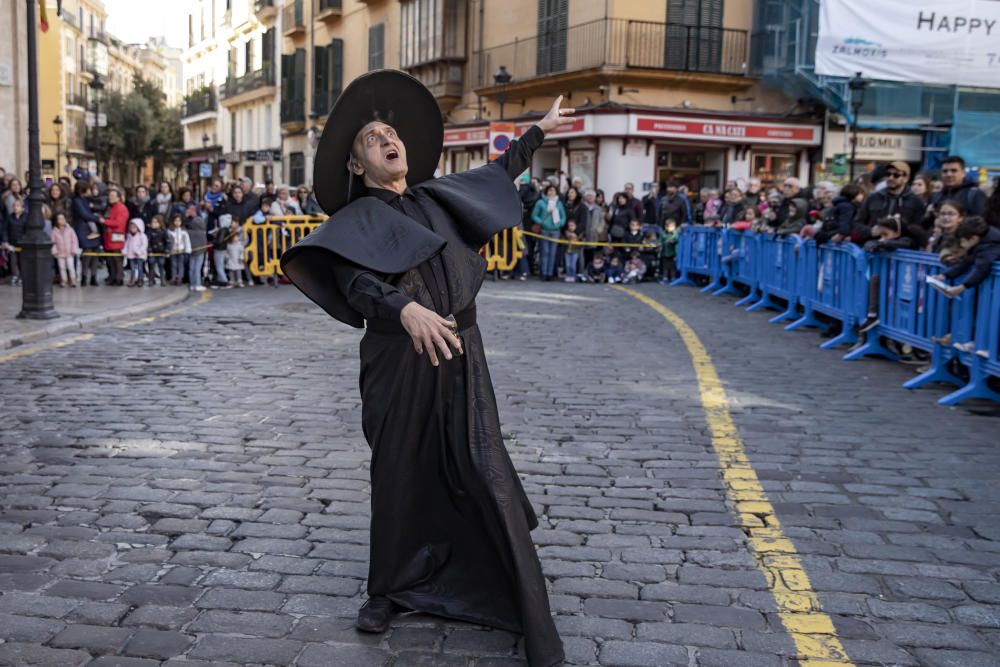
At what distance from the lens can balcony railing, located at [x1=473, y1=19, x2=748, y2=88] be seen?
28500 millimetres

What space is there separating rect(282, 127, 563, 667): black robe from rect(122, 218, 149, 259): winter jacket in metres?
15.7

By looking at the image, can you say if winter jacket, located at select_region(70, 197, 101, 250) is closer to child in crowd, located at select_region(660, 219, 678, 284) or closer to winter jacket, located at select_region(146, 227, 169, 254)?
winter jacket, located at select_region(146, 227, 169, 254)

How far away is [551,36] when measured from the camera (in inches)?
1209

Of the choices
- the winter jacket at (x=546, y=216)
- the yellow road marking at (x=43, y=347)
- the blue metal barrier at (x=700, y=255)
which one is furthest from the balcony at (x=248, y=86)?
the yellow road marking at (x=43, y=347)

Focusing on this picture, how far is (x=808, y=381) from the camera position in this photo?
31.4 ft

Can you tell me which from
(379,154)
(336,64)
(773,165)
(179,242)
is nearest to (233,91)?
(336,64)

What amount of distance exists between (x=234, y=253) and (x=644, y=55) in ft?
45.2

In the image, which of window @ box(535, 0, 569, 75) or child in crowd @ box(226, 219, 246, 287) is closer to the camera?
child in crowd @ box(226, 219, 246, 287)

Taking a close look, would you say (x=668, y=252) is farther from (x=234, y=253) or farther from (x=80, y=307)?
(x=80, y=307)

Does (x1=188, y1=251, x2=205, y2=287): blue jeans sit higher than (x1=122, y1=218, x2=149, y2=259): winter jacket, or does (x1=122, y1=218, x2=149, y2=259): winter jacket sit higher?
(x1=122, y1=218, x2=149, y2=259): winter jacket

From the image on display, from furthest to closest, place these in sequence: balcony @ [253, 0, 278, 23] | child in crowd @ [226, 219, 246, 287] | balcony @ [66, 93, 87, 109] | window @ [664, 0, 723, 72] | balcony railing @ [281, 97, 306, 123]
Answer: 1. balcony @ [66, 93, 87, 109]
2. balcony @ [253, 0, 278, 23]
3. balcony railing @ [281, 97, 306, 123]
4. window @ [664, 0, 723, 72]
5. child in crowd @ [226, 219, 246, 287]

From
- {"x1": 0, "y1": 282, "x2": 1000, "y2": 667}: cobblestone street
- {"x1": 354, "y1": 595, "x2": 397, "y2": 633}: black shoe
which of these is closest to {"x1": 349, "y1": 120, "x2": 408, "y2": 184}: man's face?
{"x1": 354, "y1": 595, "x2": 397, "y2": 633}: black shoe

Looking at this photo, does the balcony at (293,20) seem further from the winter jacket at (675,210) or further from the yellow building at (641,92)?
the winter jacket at (675,210)

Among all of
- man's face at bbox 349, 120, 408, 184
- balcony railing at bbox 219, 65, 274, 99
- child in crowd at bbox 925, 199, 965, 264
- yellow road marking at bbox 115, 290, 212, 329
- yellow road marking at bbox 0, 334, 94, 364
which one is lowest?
yellow road marking at bbox 115, 290, 212, 329
